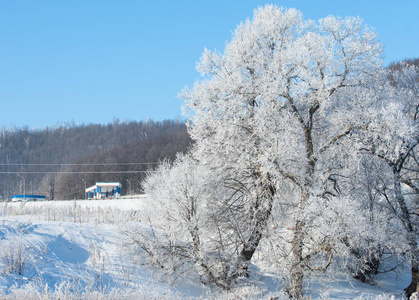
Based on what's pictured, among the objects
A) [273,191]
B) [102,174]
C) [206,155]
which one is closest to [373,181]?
[273,191]

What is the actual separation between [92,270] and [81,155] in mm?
129670

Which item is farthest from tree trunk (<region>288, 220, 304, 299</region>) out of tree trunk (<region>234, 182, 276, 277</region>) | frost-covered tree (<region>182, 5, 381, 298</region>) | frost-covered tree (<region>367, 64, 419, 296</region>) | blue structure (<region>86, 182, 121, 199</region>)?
blue structure (<region>86, 182, 121, 199</region>)

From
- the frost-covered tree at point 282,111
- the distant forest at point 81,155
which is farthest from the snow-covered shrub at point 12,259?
the distant forest at point 81,155

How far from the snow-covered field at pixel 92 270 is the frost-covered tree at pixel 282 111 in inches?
80.1

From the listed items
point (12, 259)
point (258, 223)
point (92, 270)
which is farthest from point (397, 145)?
point (12, 259)

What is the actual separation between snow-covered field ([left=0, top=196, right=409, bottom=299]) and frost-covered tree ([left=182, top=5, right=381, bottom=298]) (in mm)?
2035

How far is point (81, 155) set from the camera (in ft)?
444

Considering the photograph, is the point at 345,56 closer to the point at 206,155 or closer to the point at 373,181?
the point at 373,181

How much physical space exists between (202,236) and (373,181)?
7208 mm

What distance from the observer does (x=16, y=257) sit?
10.4 m

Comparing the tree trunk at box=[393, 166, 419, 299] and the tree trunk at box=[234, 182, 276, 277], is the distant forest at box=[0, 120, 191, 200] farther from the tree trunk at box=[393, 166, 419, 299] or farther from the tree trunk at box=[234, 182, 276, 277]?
the tree trunk at box=[393, 166, 419, 299]

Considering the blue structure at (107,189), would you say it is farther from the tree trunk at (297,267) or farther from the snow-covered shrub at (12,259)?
the snow-covered shrub at (12,259)

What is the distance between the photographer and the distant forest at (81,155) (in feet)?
305

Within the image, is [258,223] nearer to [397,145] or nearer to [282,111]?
[282,111]
